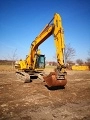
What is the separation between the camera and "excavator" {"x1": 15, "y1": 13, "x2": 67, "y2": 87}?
32.8 ft

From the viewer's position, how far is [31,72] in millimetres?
16156

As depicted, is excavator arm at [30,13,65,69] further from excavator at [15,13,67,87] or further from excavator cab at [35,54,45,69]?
excavator cab at [35,54,45,69]

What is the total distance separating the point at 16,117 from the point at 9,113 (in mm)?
540

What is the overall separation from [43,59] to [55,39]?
17.0ft

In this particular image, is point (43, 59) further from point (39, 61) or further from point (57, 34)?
point (57, 34)

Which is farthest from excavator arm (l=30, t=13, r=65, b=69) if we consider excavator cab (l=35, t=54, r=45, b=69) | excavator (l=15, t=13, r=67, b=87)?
excavator cab (l=35, t=54, r=45, b=69)

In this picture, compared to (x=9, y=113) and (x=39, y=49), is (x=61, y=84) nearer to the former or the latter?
(x=9, y=113)

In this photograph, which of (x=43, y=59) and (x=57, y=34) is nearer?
(x=57, y=34)

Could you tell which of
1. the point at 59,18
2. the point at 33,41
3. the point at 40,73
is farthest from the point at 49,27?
the point at 40,73

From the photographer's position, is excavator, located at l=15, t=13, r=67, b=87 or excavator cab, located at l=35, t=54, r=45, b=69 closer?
excavator, located at l=15, t=13, r=67, b=87

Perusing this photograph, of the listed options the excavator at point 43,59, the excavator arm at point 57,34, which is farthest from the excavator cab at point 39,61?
the excavator arm at point 57,34

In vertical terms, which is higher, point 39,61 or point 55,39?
point 55,39

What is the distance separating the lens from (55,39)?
443 inches

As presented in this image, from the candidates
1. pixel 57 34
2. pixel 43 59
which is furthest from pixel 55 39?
pixel 43 59
